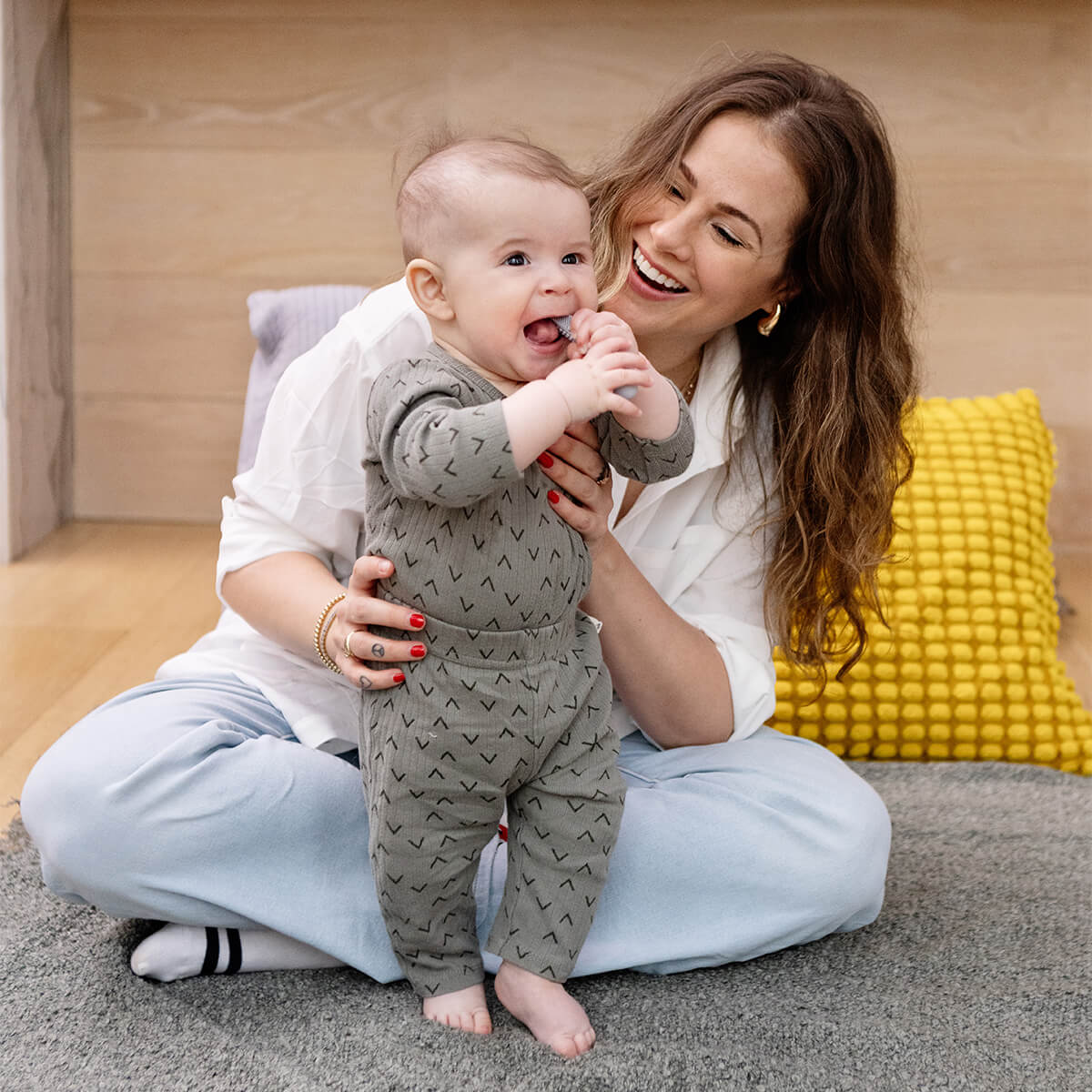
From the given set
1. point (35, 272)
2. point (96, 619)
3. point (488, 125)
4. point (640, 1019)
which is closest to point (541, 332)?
point (640, 1019)

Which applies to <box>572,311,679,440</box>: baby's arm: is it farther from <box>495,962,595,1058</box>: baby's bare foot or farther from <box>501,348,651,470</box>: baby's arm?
<box>495,962,595,1058</box>: baby's bare foot

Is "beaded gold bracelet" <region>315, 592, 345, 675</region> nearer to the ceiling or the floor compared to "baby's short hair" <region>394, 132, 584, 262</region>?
nearer to the floor

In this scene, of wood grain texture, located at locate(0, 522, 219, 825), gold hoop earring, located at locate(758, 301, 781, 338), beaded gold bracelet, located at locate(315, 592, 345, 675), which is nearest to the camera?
beaded gold bracelet, located at locate(315, 592, 345, 675)

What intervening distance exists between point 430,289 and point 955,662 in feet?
3.10

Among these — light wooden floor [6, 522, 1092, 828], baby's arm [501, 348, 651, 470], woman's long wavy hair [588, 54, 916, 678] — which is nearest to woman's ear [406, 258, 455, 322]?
baby's arm [501, 348, 651, 470]

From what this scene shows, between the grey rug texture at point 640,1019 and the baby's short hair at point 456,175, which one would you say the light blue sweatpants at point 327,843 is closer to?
the grey rug texture at point 640,1019

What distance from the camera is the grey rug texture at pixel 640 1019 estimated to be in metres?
0.95

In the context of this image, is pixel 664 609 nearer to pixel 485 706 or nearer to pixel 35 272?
pixel 485 706

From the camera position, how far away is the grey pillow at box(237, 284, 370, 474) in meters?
2.04

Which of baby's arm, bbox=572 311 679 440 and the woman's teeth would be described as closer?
baby's arm, bbox=572 311 679 440

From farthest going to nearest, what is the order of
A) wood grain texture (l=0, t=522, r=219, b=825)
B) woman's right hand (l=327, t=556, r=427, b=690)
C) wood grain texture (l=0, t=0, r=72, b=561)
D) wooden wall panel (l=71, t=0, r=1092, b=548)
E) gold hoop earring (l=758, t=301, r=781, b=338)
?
wooden wall panel (l=71, t=0, r=1092, b=548) < wood grain texture (l=0, t=0, r=72, b=561) < wood grain texture (l=0, t=522, r=219, b=825) < gold hoop earring (l=758, t=301, r=781, b=338) < woman's right hand (l=327, t=556, r=427, b=690)

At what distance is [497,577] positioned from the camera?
0.91 metres

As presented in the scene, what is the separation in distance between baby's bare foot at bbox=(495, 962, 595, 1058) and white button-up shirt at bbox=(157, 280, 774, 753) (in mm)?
266

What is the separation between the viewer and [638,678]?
1161mm
